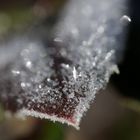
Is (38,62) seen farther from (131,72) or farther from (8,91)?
(131,72)

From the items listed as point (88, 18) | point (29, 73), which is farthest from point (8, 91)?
point (88, 18)

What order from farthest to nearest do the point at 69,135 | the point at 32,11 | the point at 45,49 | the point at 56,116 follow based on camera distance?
the point at 69,135 → the point at 32,11 → the point at 45,49 → the point at 56,116

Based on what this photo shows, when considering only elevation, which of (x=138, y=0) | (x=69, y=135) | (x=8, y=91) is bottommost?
(x=69, y=135)

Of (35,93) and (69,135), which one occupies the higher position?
(35,93)

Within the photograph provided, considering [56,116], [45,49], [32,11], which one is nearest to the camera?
[56,116]

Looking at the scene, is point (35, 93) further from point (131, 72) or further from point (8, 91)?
point (131, 72)

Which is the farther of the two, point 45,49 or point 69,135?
point 69,135

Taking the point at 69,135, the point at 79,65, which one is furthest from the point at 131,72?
the point at 69,135
